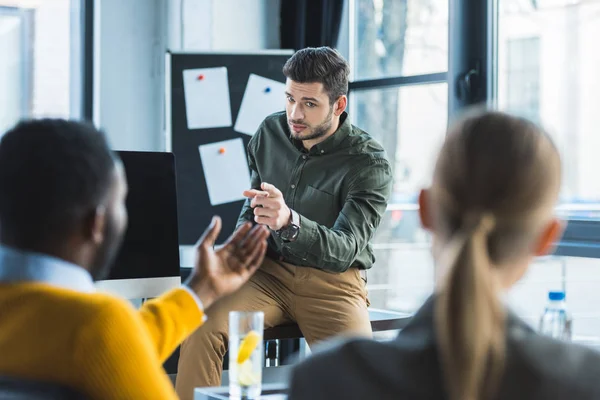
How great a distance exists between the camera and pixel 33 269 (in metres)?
1.09

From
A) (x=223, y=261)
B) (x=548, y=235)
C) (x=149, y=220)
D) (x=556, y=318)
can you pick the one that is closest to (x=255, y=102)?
(x=149, y=220)

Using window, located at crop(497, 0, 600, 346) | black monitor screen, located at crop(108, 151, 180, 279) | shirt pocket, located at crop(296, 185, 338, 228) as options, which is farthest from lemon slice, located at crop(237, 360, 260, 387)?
window, located at crop(497, 0, 600, 346)

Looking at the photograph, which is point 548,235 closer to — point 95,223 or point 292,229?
point 95,223

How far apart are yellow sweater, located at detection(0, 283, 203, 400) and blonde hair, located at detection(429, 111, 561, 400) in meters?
0.39

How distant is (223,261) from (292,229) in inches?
44.9

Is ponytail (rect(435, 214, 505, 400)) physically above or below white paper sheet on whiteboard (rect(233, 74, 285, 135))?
below

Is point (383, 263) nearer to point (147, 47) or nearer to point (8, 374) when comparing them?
point (147, 47)

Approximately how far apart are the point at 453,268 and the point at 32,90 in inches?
150

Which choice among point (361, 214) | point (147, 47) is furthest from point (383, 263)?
point (147, 47)

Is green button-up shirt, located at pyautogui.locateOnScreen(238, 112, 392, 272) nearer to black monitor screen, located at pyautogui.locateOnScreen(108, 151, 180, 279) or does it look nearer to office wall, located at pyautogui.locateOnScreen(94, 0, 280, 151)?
black monitor screen, located at pyautogui.locateOnScreen(108, 151, 180, 279)

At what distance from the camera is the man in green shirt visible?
2.66m

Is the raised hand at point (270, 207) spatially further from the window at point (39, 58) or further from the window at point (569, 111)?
the window at point (39, 58)

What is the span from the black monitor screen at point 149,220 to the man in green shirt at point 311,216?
303mm

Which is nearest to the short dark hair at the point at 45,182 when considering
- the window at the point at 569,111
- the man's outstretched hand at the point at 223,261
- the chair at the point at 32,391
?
the chair at the point at 32,391
